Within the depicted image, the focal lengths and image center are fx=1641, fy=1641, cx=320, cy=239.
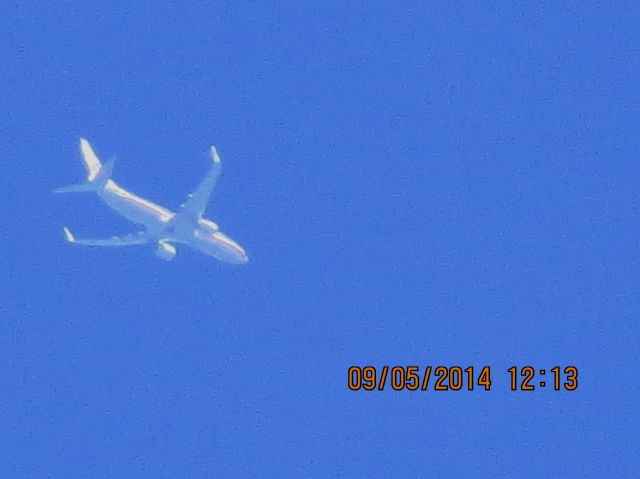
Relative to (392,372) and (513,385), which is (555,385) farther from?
(392,372)
